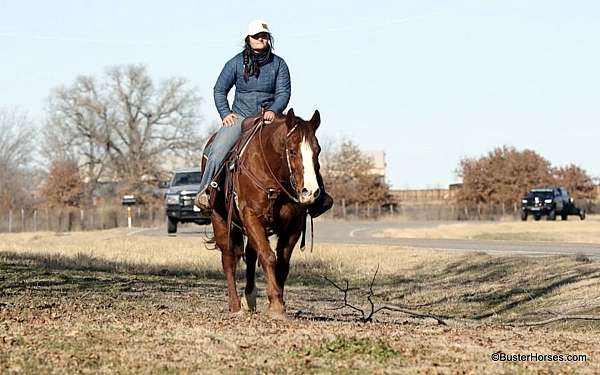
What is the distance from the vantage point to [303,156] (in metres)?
10.8

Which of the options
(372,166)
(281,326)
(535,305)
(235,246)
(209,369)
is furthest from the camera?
(372,166)

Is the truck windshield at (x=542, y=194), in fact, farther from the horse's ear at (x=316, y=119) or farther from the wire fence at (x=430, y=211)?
the horse's ear at (x=316, y=119)

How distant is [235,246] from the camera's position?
41.1ft

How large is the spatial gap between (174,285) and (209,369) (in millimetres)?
10817

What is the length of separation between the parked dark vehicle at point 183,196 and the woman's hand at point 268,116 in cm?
2536

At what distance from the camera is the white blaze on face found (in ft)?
35.0

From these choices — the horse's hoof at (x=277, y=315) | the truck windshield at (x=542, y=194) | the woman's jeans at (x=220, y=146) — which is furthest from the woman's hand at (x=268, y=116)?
the truck windshield at (x=542, y=194)

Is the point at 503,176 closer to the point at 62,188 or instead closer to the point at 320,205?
the point at 62,188

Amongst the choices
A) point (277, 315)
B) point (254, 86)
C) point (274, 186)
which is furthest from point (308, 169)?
point (254, 86)

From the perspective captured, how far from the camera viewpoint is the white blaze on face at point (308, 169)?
420 inches

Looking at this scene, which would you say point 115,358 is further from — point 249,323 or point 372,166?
point 372,166

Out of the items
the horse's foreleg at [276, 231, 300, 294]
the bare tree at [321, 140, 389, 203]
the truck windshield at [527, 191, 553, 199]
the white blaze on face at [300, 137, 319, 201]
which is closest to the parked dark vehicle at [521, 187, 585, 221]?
the truck windshield at [527, 191, 553, 199]

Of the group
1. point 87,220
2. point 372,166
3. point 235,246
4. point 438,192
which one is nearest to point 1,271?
point 235,246

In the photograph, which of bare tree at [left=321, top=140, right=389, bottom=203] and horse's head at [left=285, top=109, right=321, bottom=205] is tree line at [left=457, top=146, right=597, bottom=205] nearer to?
bare tree at [left=321, top=140, right=389, bottom=203]
